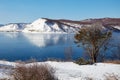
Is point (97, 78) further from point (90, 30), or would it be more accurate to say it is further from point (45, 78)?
point (90, 30)

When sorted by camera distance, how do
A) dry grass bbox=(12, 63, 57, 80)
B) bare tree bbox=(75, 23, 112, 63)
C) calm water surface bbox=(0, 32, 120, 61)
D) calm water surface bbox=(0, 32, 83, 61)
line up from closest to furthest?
dry grass bbox=(12, 63, 57, 80)
bare tree bbox=(75, 23, 112, 63)
calm water surface bbox=(0, 32, 120, 61)
calm water surface bbox=(0, 32, 83, 61)

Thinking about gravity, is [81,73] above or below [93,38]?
above

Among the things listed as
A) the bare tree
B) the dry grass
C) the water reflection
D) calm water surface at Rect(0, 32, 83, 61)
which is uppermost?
the dry grass

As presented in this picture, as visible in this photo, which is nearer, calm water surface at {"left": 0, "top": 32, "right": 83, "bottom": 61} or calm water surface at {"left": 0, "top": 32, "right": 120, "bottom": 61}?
calm water surface at {"left": 0, "top": 32, "right": 120, "bottom": 61}

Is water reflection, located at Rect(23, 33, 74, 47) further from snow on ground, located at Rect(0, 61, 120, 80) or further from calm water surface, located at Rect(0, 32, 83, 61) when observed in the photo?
snow on ground, located at Rect(0, 61, 120, 80)

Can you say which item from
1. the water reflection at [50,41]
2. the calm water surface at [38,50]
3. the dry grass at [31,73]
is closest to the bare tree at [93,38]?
the calm water surface at [38,50]

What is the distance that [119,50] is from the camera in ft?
181

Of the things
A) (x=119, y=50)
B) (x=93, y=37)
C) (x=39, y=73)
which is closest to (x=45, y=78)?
(x=39, y=73)

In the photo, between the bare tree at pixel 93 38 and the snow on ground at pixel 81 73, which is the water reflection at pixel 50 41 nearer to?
the bare tree at pixel 93 38

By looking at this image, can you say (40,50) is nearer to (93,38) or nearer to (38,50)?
(38,50)

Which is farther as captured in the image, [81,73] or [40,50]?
[40,50]

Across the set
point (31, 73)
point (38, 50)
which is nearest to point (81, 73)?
point (31, 73)

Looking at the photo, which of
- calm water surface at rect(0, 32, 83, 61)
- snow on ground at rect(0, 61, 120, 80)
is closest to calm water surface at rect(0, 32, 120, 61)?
calm water surface at rect(0, 32, 83, 61)

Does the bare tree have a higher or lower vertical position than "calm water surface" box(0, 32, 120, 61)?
higher
